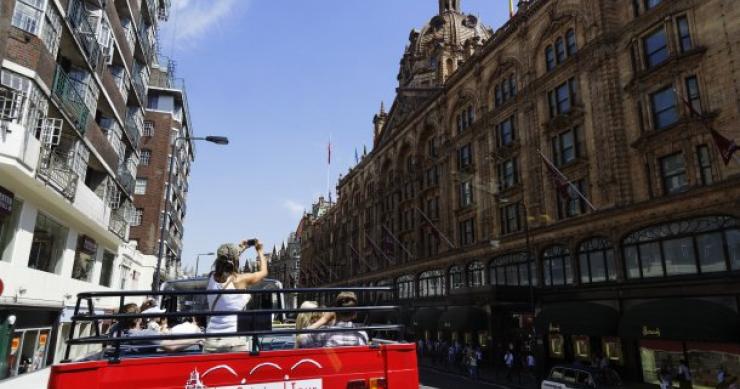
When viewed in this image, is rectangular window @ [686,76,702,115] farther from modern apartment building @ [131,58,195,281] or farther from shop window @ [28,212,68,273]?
modern apartment building @ [131,58,195,281]

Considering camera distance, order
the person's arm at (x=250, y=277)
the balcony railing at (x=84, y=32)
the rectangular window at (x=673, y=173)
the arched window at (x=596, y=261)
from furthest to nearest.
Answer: the arched window at (x=596, y=261) < the rectangular window at (x=673, y=173) < the balcony railing at (x=84, y=32) < the person's arm at (x=250, y=277)

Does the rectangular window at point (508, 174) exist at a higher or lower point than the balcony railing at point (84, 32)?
lower

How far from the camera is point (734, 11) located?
21.5m

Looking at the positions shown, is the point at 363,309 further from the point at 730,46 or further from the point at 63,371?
the point at 730,46

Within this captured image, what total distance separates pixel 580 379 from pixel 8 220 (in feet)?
67.3

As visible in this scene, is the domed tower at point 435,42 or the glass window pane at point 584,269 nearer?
the glass window pane at point 584,269

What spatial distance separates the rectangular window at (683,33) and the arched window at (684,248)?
847 cm

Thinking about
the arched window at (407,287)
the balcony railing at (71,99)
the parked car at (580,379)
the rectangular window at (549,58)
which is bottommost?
the parked car at (580,379)

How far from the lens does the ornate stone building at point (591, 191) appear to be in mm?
21656

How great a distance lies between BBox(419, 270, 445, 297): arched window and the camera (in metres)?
43.5

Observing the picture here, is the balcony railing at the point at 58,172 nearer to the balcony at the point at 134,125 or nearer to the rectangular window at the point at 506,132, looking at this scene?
the balcony at the point at 134,125

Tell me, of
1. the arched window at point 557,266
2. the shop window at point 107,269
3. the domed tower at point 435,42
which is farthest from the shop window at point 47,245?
the domed tower at point 435,42

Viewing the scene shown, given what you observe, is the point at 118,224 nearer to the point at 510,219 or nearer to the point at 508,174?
the point at 510,219

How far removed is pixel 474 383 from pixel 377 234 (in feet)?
112
